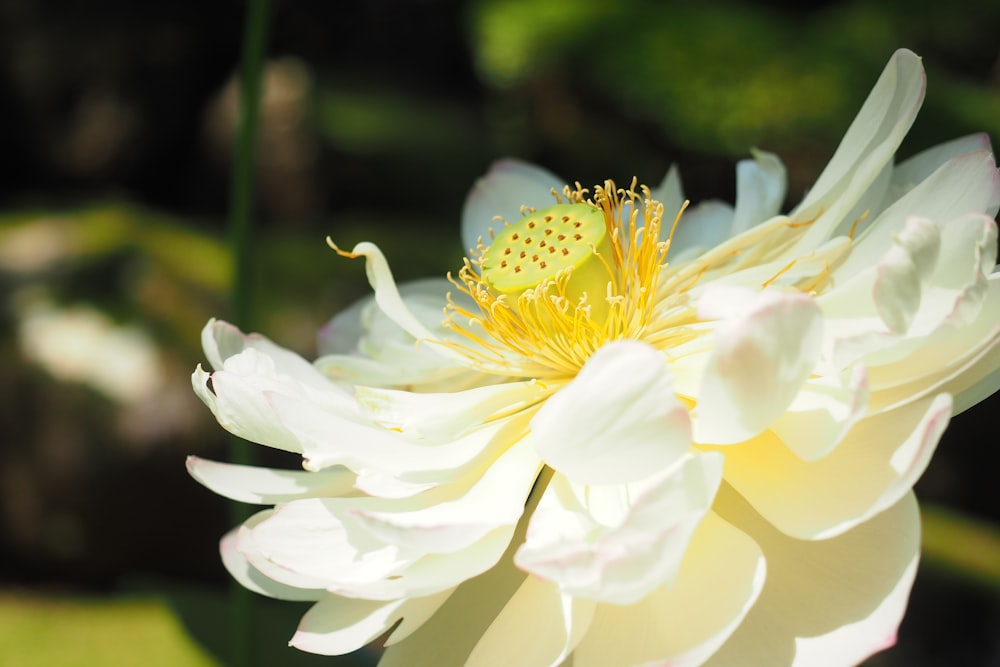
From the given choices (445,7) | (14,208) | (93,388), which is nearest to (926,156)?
(93,388)

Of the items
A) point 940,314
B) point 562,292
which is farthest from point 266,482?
point 940,314

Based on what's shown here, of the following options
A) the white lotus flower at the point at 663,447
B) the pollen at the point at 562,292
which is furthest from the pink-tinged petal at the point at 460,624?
the pollen at the point at 562,292

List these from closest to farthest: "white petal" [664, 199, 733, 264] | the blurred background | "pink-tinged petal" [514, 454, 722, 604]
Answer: "pink-tinged petal" [514, 454, 722, 604] → "white petal" [664, 199, 733, 264] → the blurred background

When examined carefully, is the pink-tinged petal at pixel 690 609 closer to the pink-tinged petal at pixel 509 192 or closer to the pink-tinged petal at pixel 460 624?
the pink-tinged petal at pixel 460 624

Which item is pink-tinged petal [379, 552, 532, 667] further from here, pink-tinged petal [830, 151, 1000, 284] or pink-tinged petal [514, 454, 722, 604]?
pink-tinged petal [830, 151, 1000, 284]

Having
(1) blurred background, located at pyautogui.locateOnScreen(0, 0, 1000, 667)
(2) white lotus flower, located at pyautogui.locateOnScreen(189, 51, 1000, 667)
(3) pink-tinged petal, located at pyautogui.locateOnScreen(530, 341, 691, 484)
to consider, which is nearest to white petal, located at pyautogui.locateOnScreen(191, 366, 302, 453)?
(2) white lotus flower, located at pyautogui.locateOnScreen(189, 51, 1000, 667)

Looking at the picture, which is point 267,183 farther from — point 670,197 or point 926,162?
point 926,162

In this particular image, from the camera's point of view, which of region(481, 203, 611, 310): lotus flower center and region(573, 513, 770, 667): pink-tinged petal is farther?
region(481, 203, 611, 310): lotus flower center
